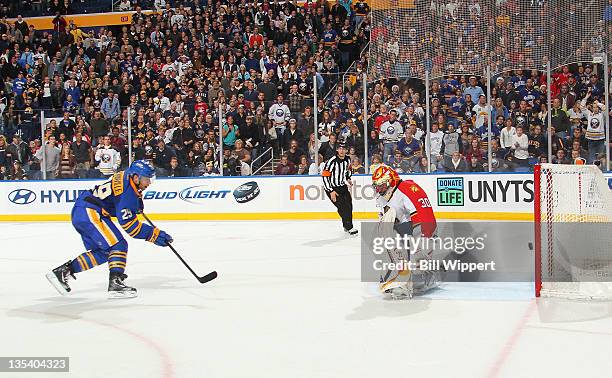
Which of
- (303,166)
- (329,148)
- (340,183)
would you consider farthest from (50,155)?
(340,183)

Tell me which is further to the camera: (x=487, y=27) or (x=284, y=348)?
(x=487, y=27)

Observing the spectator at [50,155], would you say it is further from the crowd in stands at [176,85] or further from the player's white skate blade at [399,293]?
the player's white skate blade at [399,293]

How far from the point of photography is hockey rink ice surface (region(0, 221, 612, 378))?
4.49 meters

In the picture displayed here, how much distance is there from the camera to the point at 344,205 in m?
12.2

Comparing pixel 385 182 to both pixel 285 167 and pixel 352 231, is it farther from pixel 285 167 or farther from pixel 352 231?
pixel 285 167

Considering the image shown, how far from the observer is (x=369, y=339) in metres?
5.13

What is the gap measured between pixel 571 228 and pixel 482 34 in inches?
274

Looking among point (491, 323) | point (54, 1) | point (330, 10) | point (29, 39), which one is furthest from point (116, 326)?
point (54, 1)

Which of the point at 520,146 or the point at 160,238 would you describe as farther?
the point at 520,146

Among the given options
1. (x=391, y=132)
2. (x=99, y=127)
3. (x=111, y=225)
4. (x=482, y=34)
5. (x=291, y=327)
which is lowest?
(x=291, y=327)

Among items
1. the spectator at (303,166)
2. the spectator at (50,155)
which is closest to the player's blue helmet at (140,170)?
the spectator at (303,166)

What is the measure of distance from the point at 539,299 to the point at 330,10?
1367 centimetres

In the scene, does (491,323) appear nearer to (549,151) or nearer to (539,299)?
(539,299)

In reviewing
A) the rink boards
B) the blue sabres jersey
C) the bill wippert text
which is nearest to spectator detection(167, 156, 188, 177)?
the rink boards
